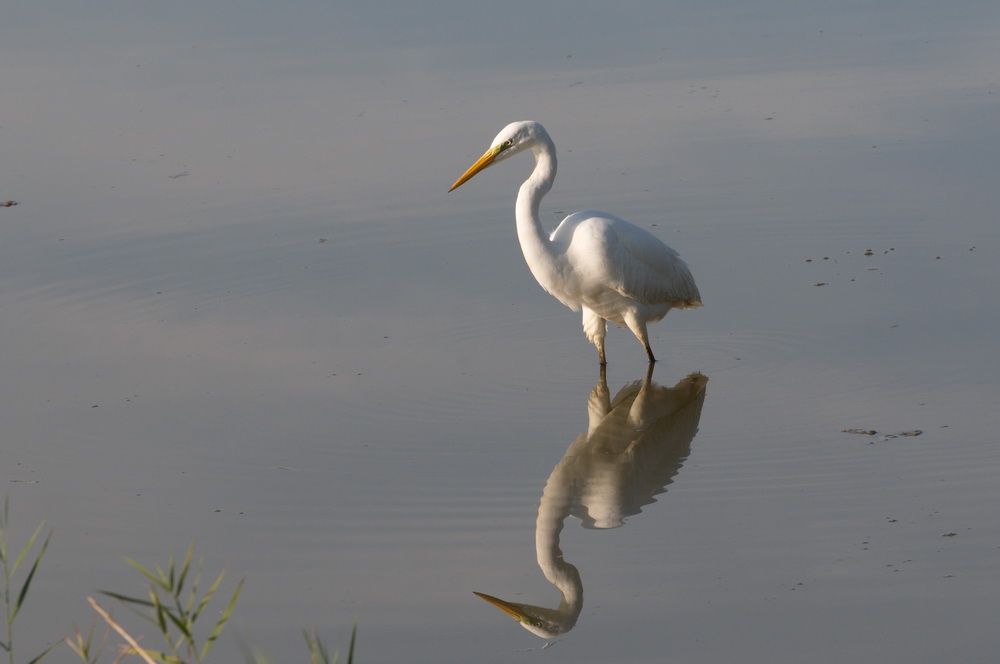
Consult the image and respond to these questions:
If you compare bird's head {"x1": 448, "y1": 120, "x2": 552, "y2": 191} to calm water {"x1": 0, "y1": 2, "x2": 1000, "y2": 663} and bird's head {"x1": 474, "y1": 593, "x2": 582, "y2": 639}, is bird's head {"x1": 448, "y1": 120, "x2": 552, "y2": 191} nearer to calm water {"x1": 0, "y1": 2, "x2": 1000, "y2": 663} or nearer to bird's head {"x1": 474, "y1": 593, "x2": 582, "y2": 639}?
calm water {"x1": 0, "y1": 2, "x2": 1000, "y2": 663}

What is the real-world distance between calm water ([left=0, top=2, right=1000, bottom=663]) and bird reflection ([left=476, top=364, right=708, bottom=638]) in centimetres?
2

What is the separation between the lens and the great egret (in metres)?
6.93

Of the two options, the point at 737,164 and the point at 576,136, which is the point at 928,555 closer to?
the point at 737,164

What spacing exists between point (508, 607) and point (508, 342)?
8.98 ft

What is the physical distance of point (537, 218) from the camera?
688cm

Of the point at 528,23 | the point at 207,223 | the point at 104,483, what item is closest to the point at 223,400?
the point at 104,483

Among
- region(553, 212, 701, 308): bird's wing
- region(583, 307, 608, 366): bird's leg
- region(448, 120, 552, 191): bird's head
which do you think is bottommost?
region(583, 307, 608, 366): bird's leg

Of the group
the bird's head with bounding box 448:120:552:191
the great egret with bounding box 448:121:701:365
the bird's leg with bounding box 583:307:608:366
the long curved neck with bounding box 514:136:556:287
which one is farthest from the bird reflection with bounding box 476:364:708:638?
the bird's head with bounding box 448:120:552:191

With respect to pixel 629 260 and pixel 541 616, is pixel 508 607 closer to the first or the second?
pixel 541 616

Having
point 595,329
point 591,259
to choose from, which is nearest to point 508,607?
point 591,259

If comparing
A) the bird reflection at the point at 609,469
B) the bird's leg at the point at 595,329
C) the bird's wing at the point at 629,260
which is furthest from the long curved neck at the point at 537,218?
the bird reflection at the point at 609,469

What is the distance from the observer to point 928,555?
4.77 meters

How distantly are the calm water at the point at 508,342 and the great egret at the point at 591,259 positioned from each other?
30cm

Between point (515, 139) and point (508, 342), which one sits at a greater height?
point (515, 139)
